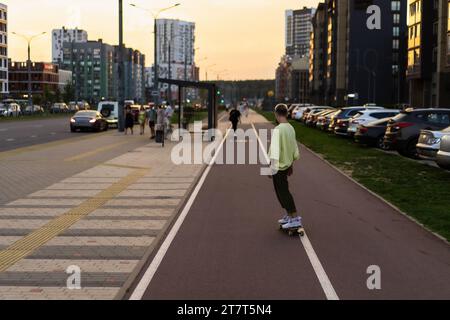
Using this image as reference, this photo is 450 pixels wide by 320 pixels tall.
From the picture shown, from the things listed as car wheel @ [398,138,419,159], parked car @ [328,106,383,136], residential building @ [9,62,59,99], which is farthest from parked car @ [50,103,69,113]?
car wheel @ [398,138,419,159]

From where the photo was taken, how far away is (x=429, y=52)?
67.8 metres

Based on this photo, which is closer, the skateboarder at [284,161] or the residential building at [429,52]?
the skateboarder at [284,161]

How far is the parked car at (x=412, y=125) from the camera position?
65.5 feet

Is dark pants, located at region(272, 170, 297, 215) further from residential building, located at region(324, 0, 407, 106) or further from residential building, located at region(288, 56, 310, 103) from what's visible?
residential building, located at region(288, 56, 310, 103)

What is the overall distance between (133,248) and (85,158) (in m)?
13.5

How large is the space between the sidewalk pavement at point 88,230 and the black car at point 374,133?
34.2 ft

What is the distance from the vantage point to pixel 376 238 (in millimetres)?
8719

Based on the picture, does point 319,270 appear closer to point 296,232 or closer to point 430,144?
point 296,232

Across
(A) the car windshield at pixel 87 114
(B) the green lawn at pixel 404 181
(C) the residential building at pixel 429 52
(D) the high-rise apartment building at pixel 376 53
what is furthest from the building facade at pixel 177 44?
(B) the green lawn at pixel 404 181

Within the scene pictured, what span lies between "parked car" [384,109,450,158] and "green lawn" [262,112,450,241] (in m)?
0.48

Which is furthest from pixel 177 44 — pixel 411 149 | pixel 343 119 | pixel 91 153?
pixel 411 149

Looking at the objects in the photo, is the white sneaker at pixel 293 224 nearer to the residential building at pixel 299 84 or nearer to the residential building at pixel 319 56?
the residential building at pixel 319 56
